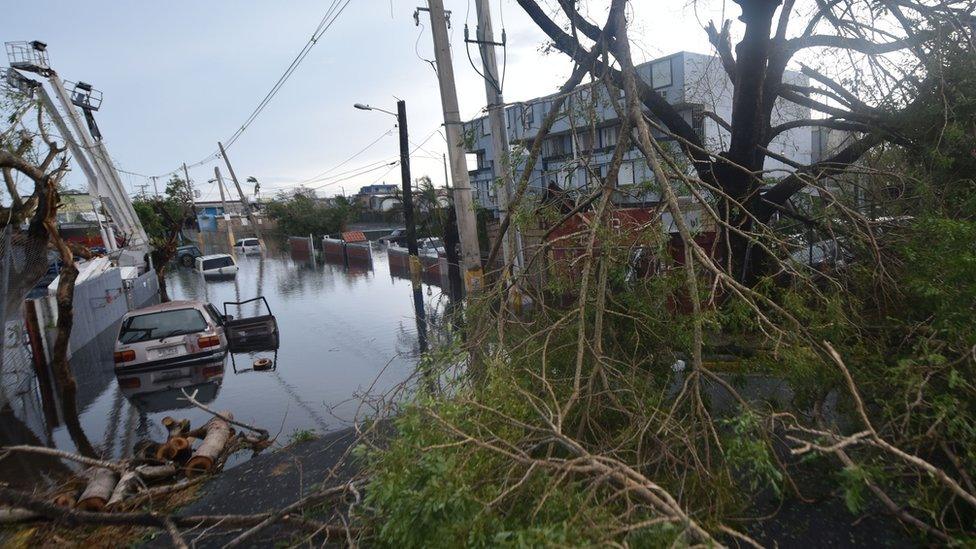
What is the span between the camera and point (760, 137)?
8.02 meters

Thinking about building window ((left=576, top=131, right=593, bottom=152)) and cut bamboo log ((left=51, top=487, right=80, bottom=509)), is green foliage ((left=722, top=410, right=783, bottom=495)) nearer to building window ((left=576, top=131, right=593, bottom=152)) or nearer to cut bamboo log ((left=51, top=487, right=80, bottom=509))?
building window ((left=576, top=131, right=593, bottom=152))

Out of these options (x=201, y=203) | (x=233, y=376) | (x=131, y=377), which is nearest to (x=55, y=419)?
(x=131, y=377)

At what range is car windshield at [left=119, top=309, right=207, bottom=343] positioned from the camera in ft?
36.2

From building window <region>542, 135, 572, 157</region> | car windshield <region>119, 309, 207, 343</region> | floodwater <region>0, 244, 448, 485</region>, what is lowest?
floodwater <region>0, 244, 448, 485</region>

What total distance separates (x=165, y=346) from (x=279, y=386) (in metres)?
2.40

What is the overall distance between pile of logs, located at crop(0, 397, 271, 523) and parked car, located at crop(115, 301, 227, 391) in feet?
11.3

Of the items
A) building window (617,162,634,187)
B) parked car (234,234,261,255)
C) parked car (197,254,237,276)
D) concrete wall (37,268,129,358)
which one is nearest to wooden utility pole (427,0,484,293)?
building window (617,162,634,187)

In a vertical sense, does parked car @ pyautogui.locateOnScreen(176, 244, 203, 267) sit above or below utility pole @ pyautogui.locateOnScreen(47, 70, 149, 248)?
below

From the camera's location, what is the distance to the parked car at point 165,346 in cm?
1095

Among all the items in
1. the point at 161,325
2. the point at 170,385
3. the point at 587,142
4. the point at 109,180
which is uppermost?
the point at 109,180

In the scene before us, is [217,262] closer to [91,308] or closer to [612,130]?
[91,308]

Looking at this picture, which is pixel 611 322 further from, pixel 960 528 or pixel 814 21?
pixel 814 21

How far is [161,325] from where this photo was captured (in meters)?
11.2

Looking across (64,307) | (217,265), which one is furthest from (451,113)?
(217,265)
